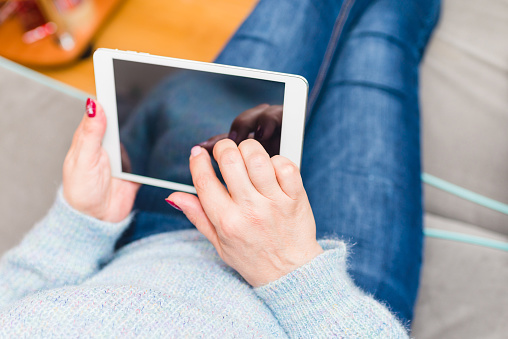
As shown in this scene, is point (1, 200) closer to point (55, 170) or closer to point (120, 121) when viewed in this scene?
point (55, 170)

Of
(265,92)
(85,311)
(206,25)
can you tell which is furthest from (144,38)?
(85,311)

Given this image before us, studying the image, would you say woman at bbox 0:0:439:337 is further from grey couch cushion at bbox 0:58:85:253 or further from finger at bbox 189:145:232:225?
grey couch cushion at bbox 0:58:85:253

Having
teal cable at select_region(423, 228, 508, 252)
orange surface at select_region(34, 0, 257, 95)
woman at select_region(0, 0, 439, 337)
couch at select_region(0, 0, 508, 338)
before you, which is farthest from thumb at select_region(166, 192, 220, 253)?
orange surface at select_region(34, 0, 257, 95)

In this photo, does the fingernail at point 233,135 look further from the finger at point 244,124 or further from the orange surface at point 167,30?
the orange surface at point 167,30

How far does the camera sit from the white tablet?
459mm

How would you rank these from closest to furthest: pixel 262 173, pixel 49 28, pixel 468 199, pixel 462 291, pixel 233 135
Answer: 1. pixel 262 173
2. pixel 233 135
3. pixel 462 291
4. pixel 468 199
5. pixel 49 28

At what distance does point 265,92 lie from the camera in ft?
1.51

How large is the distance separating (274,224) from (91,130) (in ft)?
1.02

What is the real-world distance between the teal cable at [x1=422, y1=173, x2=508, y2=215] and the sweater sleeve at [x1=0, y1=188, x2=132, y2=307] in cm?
68

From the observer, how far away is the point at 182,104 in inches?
25.4

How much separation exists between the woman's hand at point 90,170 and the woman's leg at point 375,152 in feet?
1.24

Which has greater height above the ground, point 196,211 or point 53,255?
point 196,211

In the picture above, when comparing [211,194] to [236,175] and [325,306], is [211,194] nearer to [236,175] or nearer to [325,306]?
[236,175]

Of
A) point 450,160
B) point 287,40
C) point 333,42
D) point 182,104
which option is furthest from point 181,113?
point 450,160
